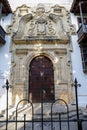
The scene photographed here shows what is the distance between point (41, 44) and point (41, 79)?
2.13 meters

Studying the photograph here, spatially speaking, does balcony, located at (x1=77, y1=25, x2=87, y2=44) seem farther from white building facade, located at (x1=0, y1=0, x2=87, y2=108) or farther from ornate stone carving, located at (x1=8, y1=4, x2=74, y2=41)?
ornate stone carving, located at (x1=8, y1=4, x2=74, y2=41)

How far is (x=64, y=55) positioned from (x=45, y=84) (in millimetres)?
2099

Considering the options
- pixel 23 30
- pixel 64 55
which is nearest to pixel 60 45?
pixel 64 55

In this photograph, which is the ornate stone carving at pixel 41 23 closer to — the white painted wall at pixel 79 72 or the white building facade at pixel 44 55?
the white building facade at pixel 44 55

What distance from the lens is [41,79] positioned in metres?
10.9

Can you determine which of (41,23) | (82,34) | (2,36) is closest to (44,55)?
(41,23)

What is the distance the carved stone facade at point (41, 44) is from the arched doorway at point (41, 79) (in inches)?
10.2

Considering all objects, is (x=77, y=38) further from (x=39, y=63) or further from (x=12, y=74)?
(x=12, y=74)

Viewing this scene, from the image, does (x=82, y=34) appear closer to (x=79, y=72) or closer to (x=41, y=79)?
→ (x=79, y=72)

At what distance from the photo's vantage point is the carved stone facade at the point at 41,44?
10547 millimetres

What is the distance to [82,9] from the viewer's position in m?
12.1

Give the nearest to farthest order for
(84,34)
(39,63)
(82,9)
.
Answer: (84,34), (39,63), (82,9)

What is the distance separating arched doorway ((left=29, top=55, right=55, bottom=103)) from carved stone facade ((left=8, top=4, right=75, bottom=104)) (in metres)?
0.26

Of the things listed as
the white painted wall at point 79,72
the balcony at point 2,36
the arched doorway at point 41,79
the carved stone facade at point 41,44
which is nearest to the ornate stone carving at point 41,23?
the carved stone facade at point 41,44
